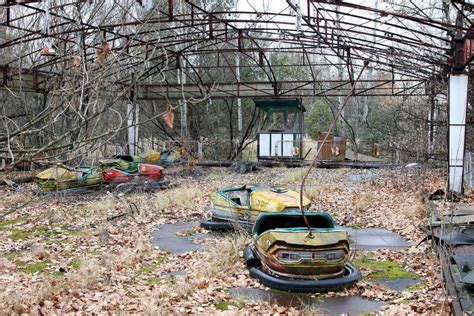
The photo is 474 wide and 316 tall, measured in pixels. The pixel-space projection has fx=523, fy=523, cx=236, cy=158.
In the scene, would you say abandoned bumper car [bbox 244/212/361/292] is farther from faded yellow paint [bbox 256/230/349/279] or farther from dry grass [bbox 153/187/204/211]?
dry grass [bbox 153/187/204/211]

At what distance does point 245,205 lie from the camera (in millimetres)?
8766

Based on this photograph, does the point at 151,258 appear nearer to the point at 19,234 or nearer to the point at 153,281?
the point at 153,281

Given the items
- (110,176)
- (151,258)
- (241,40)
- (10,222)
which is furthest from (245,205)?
(241,40)

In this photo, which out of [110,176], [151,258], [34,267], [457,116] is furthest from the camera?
[110,176]

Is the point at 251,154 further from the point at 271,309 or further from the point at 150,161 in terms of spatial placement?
the point at 271,309

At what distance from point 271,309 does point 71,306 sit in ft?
6.33

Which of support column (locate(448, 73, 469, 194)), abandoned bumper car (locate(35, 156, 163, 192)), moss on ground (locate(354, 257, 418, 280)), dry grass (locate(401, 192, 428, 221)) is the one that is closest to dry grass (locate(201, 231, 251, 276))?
moss on ground (locate(354, 257, 418, 280))

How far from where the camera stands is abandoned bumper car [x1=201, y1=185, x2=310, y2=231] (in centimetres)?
790

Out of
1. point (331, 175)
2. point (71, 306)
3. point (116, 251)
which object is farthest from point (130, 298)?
point (331, 175)

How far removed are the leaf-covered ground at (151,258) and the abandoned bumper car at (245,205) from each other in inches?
14.8

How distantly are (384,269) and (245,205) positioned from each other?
2890mm

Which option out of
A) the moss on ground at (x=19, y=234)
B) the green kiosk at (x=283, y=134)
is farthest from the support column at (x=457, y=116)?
the green kiosk at (x=283, y=134)

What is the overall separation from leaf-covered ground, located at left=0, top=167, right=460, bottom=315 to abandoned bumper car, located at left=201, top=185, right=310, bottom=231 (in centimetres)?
38

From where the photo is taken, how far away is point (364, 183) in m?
14.8
